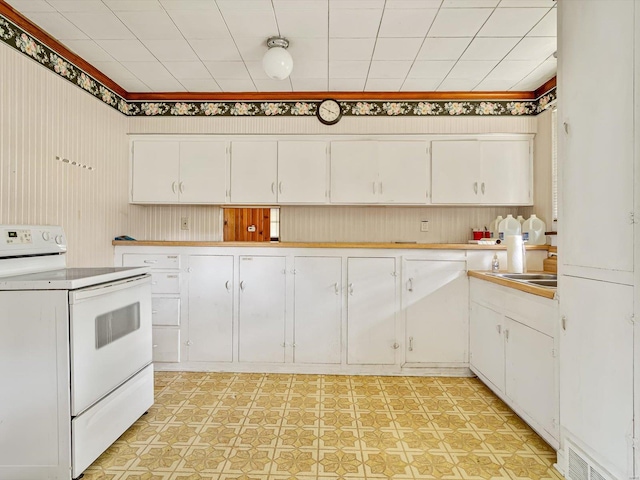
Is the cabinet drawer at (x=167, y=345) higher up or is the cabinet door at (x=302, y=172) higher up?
the cabinet door at (x=302, y=172)

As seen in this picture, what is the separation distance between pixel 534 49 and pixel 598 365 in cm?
214

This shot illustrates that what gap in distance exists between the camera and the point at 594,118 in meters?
1.64

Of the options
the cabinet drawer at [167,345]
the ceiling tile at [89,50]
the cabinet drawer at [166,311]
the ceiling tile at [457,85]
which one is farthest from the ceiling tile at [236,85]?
the cabinet drawer at [167,345]

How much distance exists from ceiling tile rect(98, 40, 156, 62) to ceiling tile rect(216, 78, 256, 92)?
60 cm

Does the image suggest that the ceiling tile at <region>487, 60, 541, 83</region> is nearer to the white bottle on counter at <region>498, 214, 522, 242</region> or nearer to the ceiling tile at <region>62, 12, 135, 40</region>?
the white bottle on counter at <region>498, 214, 522, 242</region>

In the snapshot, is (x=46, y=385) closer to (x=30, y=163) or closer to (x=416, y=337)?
(x=30, y=163)

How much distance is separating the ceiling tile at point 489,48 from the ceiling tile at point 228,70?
1.65m

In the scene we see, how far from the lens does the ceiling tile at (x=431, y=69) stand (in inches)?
114

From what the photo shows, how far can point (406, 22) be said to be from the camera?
7.71ft

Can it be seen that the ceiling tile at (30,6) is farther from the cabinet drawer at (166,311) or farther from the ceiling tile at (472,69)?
the ceiling tile at (472,69)

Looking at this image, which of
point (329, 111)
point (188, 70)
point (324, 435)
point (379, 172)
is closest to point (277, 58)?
point (188, 70)

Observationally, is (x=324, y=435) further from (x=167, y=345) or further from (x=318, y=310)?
(x=167, y=345)

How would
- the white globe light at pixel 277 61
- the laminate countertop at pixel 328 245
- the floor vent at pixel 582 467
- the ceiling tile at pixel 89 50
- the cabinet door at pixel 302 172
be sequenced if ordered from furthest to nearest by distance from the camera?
→ the cabinet door at pixel 302 172 → the laminate countertop at pixel 328 245 → the ceiling tile at pixel 89 50 → the white globe light at pixel 277 61 → the floor vent at pixel 582 467

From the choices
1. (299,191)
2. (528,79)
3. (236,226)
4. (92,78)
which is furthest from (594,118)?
(92,78)
